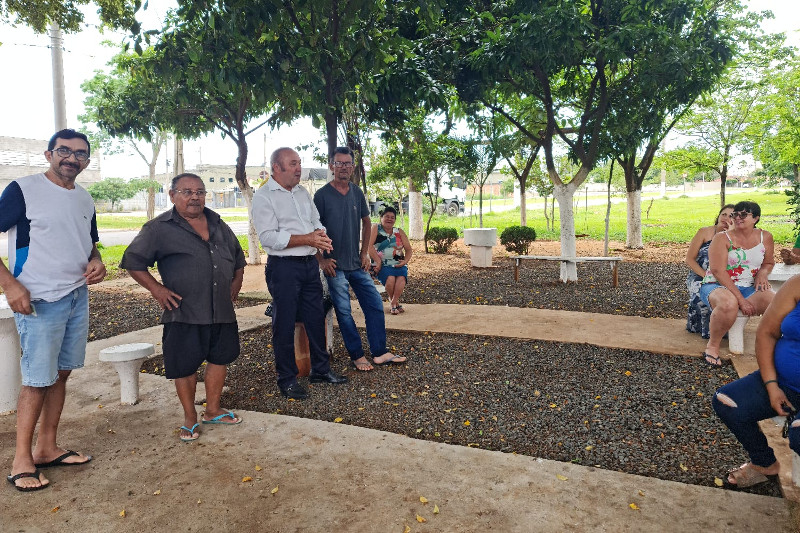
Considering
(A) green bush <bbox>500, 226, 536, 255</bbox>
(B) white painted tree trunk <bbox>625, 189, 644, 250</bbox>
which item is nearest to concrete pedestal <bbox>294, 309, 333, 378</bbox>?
(A) green bush <bbox>500, 226, 536, 255</bbox>

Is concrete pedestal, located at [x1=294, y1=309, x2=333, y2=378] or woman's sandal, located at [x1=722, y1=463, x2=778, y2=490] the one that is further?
concrete pedestal, located at [x1=294, y1=309, x2=333, y2=378]

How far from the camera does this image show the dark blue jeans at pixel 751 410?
251 cm

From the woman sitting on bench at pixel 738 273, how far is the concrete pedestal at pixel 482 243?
6399mm

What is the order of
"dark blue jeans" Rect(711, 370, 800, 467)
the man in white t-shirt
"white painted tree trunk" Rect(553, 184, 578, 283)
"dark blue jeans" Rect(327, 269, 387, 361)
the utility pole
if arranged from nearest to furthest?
"dark blue jeans" Rect(711, 370, 800, 467), the man in white t-shirt, "dark blue jeans" Rect(327, 269, 387, 361), "white painted tree trunk" Rect(553, 184, 578, 283), the utility pole

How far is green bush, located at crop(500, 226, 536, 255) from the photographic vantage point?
1260 cm

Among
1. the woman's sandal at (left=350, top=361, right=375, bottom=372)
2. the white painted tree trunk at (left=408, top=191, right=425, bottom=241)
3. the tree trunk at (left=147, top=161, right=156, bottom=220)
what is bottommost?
the woman's sandal at (left=350, top=361, right=375, bottom=372)

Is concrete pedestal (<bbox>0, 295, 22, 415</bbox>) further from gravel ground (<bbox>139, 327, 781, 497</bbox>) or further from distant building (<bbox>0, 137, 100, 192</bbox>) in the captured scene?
distant building (<bbox>0, 137, 100, 192</bbox>)

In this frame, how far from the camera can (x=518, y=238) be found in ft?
41.4

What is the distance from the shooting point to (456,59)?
842 cm

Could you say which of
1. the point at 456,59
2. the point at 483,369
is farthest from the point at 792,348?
the point at 456,59

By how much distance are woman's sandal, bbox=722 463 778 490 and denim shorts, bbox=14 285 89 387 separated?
11.2ft

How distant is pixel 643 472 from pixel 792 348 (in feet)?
3.12

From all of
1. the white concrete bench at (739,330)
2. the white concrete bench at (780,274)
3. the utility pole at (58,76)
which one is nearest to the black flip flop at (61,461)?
the white concrete bench at (739,330)

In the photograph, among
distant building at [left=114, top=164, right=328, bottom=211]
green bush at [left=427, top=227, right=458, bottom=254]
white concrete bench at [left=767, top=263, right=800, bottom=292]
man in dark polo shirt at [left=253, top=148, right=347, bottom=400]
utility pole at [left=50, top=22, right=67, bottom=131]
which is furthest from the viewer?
distant building at [left=114, top=164, right=328, bottom=211]
